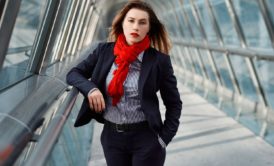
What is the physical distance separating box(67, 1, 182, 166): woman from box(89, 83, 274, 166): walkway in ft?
10.8

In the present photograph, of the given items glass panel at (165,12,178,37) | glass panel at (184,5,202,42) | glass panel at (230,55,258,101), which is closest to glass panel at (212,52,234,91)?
glass panel at (230,55,258,101)

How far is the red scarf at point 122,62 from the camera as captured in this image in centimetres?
251

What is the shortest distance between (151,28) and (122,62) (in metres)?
0.32

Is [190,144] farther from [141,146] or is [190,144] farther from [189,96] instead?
[189,96]

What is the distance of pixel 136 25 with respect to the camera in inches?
99.8

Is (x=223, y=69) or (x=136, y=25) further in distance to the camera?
(x=223, y=69)

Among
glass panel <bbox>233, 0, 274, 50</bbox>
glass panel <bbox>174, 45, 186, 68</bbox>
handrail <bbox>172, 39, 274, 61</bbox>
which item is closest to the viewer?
handrail <bbox>172, 39, 274, 61</bbox>

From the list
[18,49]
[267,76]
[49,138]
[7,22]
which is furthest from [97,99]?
[267,76]

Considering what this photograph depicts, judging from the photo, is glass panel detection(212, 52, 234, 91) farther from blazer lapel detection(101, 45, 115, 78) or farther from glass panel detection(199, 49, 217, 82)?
blazer lapel detection(101, 45, 115, 78)

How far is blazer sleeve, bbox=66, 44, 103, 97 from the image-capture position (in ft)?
8.36

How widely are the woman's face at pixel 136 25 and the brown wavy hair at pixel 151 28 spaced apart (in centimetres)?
5

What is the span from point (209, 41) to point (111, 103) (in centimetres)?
1266

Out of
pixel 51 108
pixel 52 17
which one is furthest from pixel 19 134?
pixel 52 17

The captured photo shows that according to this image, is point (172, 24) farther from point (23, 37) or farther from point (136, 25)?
point (136, 25)
